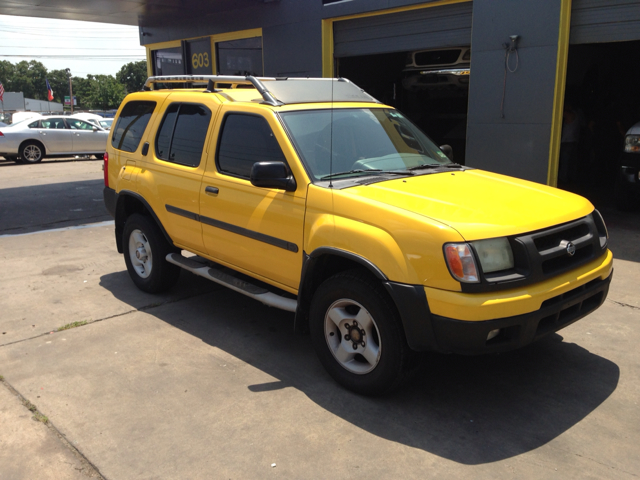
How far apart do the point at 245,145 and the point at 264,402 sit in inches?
79.4

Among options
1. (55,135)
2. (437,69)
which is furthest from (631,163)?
(55,135)

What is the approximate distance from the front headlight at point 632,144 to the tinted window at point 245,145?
6.48 m

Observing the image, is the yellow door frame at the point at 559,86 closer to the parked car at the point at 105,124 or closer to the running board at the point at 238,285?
the running board at the point at 238,285

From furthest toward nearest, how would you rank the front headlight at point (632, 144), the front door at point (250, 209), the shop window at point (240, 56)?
the shop window at point (240, 56), the front headlight at point (632, 144), the front door at point (250, 209)

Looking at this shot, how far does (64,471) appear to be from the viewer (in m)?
3.13

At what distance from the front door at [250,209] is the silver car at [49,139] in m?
17.1

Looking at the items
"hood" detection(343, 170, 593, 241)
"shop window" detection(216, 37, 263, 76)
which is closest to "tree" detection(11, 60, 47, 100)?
"shop window" detection(216, 37, 263, 76)

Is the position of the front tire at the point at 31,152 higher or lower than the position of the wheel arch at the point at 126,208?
lower

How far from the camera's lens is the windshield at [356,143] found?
4273mm

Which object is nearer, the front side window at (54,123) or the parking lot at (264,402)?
the parking lot at (264,402)

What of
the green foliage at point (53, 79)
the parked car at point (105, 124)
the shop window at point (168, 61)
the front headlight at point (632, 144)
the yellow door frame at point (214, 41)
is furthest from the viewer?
the green foliage at point (53, 79)

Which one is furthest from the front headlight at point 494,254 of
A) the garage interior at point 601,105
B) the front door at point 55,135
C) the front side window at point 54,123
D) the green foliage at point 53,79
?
the green foliage at point 53,79

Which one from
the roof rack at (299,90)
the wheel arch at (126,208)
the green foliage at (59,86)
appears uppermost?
the green foliage at (59,86)

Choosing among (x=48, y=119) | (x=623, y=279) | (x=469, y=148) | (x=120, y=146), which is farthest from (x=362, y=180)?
(x=48, y=119)
